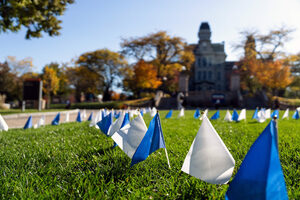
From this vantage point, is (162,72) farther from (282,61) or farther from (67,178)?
(67,178)

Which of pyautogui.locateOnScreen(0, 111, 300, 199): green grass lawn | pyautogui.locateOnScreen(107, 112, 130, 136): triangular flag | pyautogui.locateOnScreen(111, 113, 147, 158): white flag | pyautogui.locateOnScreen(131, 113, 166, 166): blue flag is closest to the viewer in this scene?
pyautogui.locateOnScreen(0, 111, 300, 199): green grass lawn

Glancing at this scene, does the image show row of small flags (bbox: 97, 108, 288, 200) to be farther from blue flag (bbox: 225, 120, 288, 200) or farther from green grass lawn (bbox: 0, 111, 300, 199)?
green grass lawn (bbox: 0, 111, 300, 199)

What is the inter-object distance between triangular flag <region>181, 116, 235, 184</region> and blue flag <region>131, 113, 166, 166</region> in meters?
0.51

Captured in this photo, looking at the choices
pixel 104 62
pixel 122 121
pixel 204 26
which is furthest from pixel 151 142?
pixel 204 26

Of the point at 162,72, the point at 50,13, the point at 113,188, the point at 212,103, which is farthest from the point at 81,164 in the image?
the point at 162,72

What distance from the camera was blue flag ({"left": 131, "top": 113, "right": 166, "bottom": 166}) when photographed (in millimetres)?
2383

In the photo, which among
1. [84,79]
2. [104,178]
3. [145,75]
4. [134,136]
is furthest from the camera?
[84,79]

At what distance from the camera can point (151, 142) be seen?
8.04 ft

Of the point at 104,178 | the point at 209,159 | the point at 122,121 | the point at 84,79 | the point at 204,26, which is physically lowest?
the point at 104,178

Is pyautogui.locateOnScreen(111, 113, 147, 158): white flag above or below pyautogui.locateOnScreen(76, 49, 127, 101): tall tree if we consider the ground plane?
below

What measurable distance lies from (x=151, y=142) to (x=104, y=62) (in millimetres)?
44342

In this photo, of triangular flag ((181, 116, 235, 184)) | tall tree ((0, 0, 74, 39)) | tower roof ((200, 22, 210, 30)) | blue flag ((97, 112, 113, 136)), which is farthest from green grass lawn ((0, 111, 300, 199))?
tower roof ((200, 22, 210, 30))

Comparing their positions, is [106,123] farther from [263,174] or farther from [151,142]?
[263,174]

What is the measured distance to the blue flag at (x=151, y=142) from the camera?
2.38 m
